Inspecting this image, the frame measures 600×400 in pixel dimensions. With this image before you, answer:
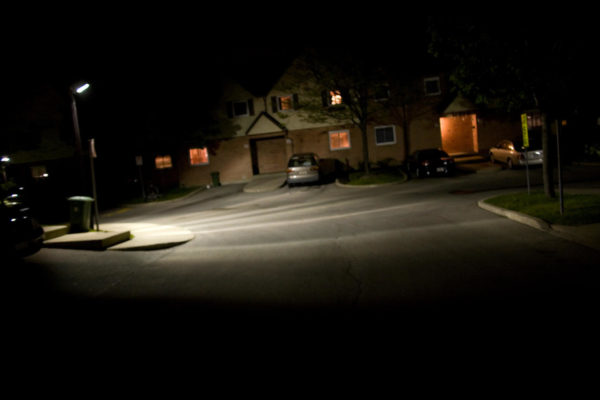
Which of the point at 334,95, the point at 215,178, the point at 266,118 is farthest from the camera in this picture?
the point at 266,118

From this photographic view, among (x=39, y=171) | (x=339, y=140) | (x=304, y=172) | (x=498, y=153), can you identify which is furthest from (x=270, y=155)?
(x=39, y=171)

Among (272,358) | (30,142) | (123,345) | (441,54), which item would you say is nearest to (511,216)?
(441,54)

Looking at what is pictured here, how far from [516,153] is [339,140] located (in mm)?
12110

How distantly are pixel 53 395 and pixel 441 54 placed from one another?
12131 millimetres

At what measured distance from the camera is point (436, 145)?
88.2 feet

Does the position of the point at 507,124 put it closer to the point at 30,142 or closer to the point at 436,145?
the point at 436,145

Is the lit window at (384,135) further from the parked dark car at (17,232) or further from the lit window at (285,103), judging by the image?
the parked dark car at (17,232)

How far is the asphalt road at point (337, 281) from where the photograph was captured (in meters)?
4.77

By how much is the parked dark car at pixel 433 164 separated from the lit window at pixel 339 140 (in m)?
7.75

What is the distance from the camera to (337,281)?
629 centimetres

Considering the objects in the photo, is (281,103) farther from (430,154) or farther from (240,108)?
(430,154)

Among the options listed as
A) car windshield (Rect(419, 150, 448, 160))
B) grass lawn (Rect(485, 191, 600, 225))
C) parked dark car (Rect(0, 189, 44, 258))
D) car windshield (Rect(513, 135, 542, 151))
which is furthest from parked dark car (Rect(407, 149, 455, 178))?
parked dark car (Rect(0, 189, 44, 258))

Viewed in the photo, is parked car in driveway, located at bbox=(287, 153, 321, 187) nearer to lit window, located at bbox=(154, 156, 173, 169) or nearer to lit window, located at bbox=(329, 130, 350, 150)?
lit window, located at bbox=(329, 130, 350, 150)

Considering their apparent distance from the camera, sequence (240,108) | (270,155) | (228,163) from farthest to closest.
A: (270,155) < (240,108) < (228,163)
